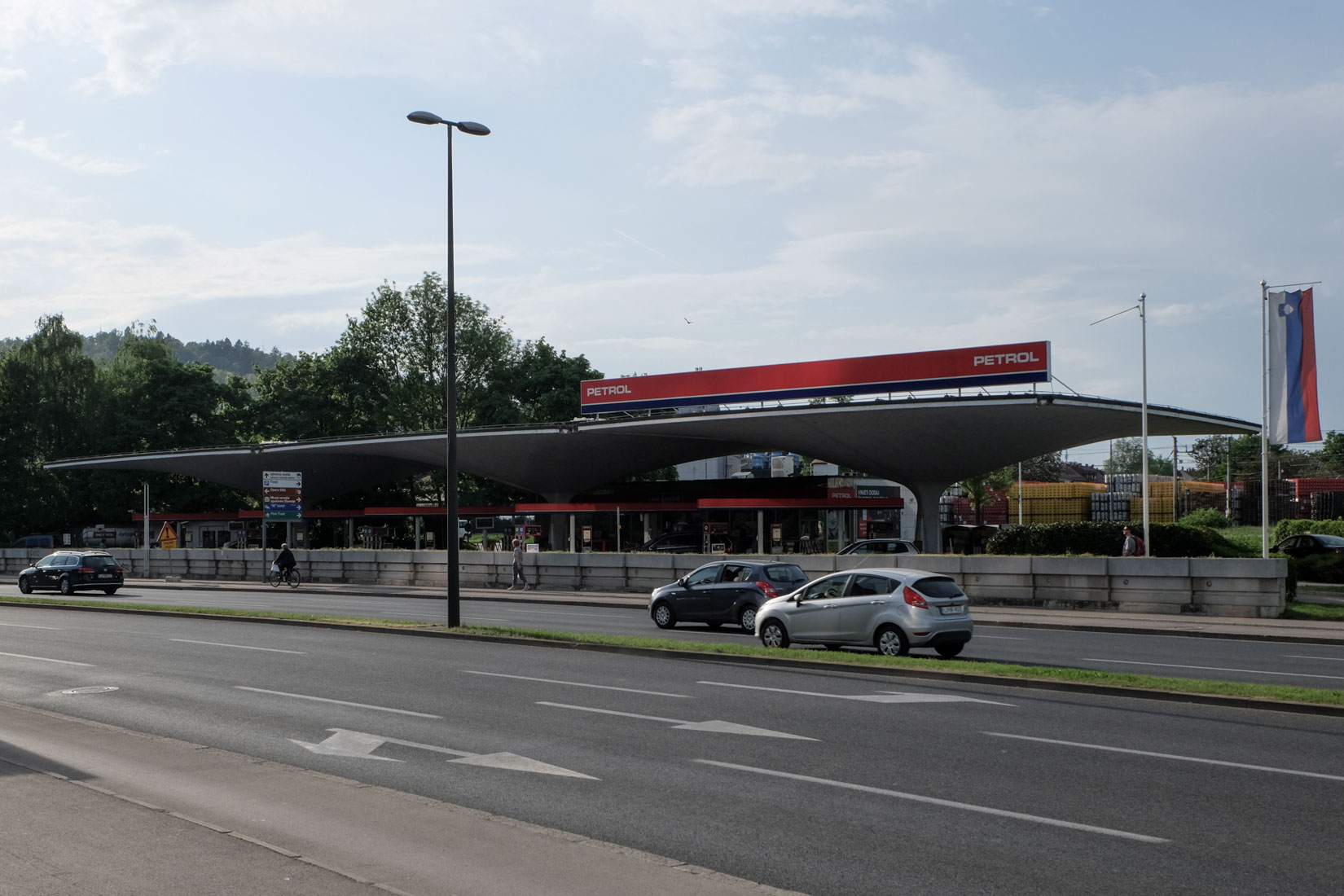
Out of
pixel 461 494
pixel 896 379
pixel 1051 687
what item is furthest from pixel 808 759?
pixel 461 494

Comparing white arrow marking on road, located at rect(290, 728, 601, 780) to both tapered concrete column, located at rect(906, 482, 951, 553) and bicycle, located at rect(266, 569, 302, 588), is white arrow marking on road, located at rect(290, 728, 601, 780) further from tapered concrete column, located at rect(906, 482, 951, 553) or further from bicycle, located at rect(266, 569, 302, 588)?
tapered concrete column, located at rect(906, 482, 951, 553)

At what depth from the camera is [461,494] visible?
275 feet

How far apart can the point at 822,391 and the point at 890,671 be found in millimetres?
32451

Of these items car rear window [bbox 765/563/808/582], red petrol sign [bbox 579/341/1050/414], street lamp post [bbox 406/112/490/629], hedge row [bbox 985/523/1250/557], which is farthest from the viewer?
red petrol sign [bbox 579/341/1050/414]

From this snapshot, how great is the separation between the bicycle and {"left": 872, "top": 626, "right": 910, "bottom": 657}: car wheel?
107 ft

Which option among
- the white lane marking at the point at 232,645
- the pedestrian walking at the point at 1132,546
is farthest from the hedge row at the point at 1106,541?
the white lane marking at the point at 232,645

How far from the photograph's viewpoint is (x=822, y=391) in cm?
4781

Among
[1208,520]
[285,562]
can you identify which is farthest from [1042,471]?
[285,562]

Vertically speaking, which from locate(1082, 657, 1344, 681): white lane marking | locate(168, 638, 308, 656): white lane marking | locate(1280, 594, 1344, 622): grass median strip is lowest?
locate(1280, 594, 1344, 622): grass median strip

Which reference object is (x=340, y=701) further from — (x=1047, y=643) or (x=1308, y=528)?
(x=1308, y=528)

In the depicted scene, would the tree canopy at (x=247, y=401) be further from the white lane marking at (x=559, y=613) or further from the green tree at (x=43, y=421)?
the white lane marking at (x=559, y=613)

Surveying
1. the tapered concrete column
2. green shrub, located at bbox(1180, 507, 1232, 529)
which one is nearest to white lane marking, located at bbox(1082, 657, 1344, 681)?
the tapered concrete column

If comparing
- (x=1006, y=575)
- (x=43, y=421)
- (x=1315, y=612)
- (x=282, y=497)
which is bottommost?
(x=1315, y=612)

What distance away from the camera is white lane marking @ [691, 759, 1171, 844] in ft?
25.3
